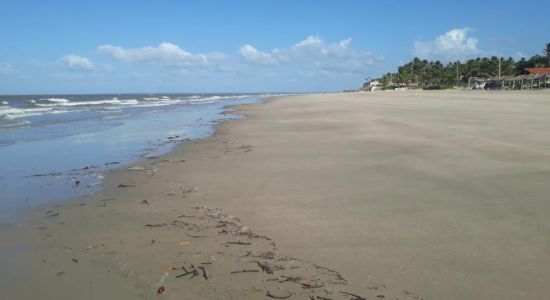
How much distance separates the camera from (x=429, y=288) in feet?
11.5

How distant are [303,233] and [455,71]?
105 m

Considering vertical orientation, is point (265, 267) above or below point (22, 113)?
below

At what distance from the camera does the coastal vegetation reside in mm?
83812

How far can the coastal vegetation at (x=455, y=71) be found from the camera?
83812mm

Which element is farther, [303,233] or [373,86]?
[373,86]

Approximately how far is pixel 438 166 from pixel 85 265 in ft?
20.5

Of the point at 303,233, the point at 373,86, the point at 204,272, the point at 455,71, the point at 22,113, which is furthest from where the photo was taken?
the point at 373,86

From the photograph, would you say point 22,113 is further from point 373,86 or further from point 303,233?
point 373,86

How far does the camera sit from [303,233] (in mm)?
4887

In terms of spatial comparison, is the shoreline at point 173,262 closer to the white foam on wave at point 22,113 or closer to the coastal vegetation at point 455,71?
the white foam on wave at point 22,113

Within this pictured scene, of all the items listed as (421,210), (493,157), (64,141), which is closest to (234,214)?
(421,210)

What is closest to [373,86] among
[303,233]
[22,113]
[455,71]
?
[455,71]

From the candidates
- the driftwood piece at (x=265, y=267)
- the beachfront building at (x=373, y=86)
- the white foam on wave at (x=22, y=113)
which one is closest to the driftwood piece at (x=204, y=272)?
the driftwood piece at (x=265, y=267)

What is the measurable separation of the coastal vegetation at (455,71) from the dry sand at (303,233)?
80.7 metres
